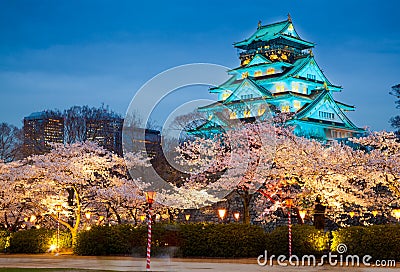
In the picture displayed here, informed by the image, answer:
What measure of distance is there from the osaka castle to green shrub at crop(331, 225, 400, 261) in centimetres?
3314

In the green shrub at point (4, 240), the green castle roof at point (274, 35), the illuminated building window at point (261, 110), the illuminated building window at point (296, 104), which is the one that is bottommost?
the green shrub at point (4, 240)

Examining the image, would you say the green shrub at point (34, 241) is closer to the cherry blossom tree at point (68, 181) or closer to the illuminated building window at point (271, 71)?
the cherry blossom tree at point (68, 181)

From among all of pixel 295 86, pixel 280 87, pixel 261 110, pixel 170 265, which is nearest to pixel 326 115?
pixel 295 86

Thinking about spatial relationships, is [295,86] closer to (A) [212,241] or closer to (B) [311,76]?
(B) [311,76]

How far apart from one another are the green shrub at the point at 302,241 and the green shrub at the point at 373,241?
2.82 feet

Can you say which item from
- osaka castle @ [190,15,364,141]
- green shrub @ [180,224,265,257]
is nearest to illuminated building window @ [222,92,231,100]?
osaka castle @ [190,15,364,141]

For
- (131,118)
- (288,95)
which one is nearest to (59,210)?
(131,118)

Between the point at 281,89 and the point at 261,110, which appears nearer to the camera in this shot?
the point at 261,110

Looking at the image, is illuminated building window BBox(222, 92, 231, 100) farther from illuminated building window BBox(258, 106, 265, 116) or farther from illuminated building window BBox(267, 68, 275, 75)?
illuminated building window BBox(258, 106, 265, 116)

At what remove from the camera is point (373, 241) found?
28547mm

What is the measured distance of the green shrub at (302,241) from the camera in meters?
30.4

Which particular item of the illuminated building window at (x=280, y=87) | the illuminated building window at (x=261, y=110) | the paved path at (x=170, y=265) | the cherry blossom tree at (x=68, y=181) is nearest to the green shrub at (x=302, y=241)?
the paved path at (x=170, y=265)

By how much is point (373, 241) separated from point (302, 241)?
11.3 ft

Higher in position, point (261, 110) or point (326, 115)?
point (326, 115)
